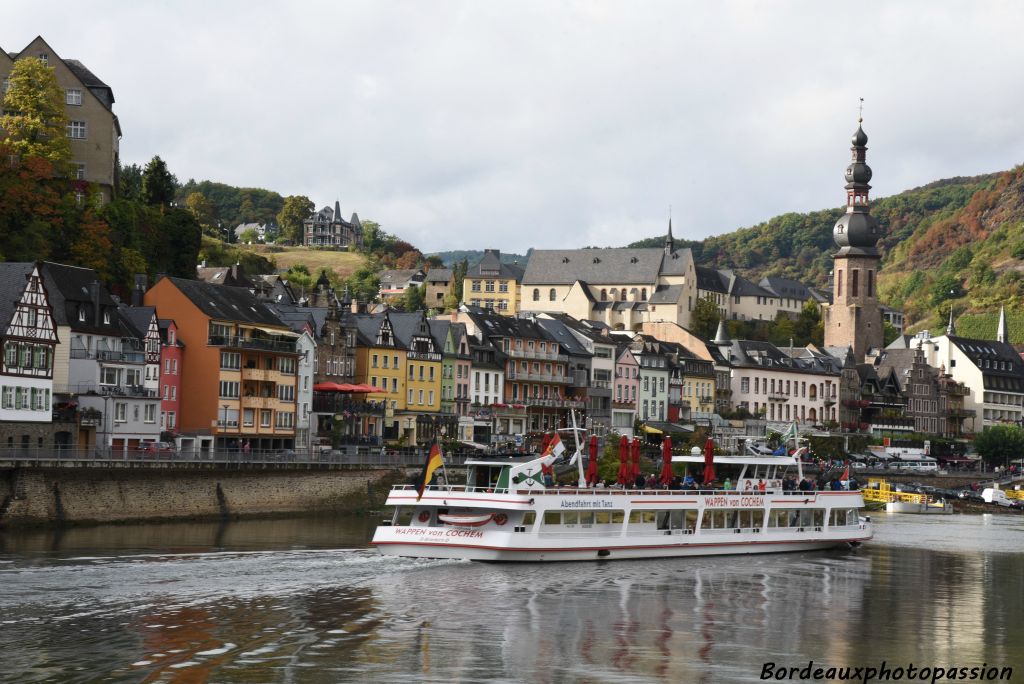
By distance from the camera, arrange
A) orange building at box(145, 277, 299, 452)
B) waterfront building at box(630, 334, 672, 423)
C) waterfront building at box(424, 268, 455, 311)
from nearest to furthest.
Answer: orange building at box(145, 277, 299, 452), waterfront building at box(630, 334, 672, 423), waterfront building at box(424, 268, 455, 311)

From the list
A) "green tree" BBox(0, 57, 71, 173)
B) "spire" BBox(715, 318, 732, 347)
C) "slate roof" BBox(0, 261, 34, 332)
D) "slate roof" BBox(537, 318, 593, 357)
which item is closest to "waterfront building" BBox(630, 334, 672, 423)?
"slate roof" BBox(537, 318, 593, 357)

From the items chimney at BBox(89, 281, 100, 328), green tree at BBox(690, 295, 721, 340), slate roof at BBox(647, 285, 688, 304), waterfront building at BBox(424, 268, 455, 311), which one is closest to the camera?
chimney at BBox(89, 281, 100, 328)

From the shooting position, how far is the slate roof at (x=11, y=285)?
2832 inches

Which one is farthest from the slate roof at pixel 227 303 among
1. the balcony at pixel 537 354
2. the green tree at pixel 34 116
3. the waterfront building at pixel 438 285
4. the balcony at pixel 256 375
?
the waterfront building at pixel 438 285

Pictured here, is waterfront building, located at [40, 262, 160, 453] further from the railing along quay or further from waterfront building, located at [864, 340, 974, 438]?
waterfront building, located at [864, 340, 974, 438]

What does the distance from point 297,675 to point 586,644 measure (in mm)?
8679

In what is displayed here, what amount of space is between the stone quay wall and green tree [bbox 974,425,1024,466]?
8108 cm

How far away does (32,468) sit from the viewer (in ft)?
215

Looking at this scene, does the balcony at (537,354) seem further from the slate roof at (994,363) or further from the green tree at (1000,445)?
the slate roof at (994,363)

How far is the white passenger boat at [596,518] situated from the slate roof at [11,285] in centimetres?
2124

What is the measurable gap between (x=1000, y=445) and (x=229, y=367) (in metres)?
87.5

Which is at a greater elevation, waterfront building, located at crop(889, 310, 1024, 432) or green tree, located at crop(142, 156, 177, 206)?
green tree, located at crop(142, 156, 177, 206)

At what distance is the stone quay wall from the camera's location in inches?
2576

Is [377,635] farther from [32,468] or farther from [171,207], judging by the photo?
[171,207]
